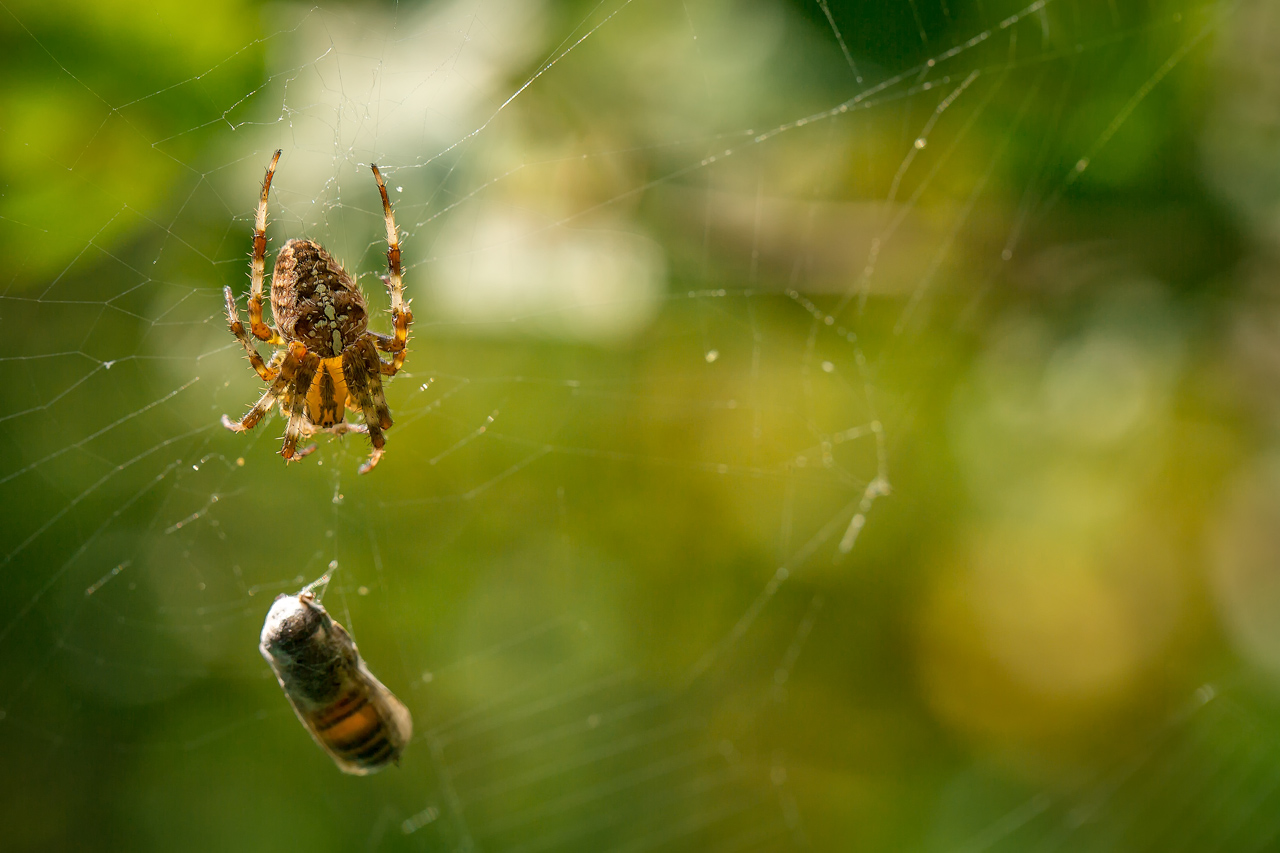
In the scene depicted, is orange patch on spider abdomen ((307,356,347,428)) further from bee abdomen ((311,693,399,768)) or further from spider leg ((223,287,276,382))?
bee abdomen ((311,693,399,768))

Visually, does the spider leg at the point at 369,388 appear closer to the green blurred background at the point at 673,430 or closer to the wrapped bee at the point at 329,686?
the green blurred background at the point at 673,430

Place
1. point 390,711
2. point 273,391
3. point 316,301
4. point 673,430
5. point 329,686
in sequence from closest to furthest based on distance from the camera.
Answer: point 329,686 → point 390,711 → point 316,301 → point 273,391 → point 673,430

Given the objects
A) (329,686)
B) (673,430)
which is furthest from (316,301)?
(673,430)

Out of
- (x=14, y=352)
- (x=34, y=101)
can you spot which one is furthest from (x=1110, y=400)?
(x=14, y=352)

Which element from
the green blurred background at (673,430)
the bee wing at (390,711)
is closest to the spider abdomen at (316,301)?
the green blurred background at (673,430)

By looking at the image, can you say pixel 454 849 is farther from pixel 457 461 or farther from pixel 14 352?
pixel 14 352

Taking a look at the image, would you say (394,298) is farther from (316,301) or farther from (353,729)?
(353,729)

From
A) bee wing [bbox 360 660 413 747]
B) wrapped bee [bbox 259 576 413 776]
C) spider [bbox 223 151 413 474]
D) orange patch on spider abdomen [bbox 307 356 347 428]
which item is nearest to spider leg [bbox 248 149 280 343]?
spider [bbox 223 151 413 474]
